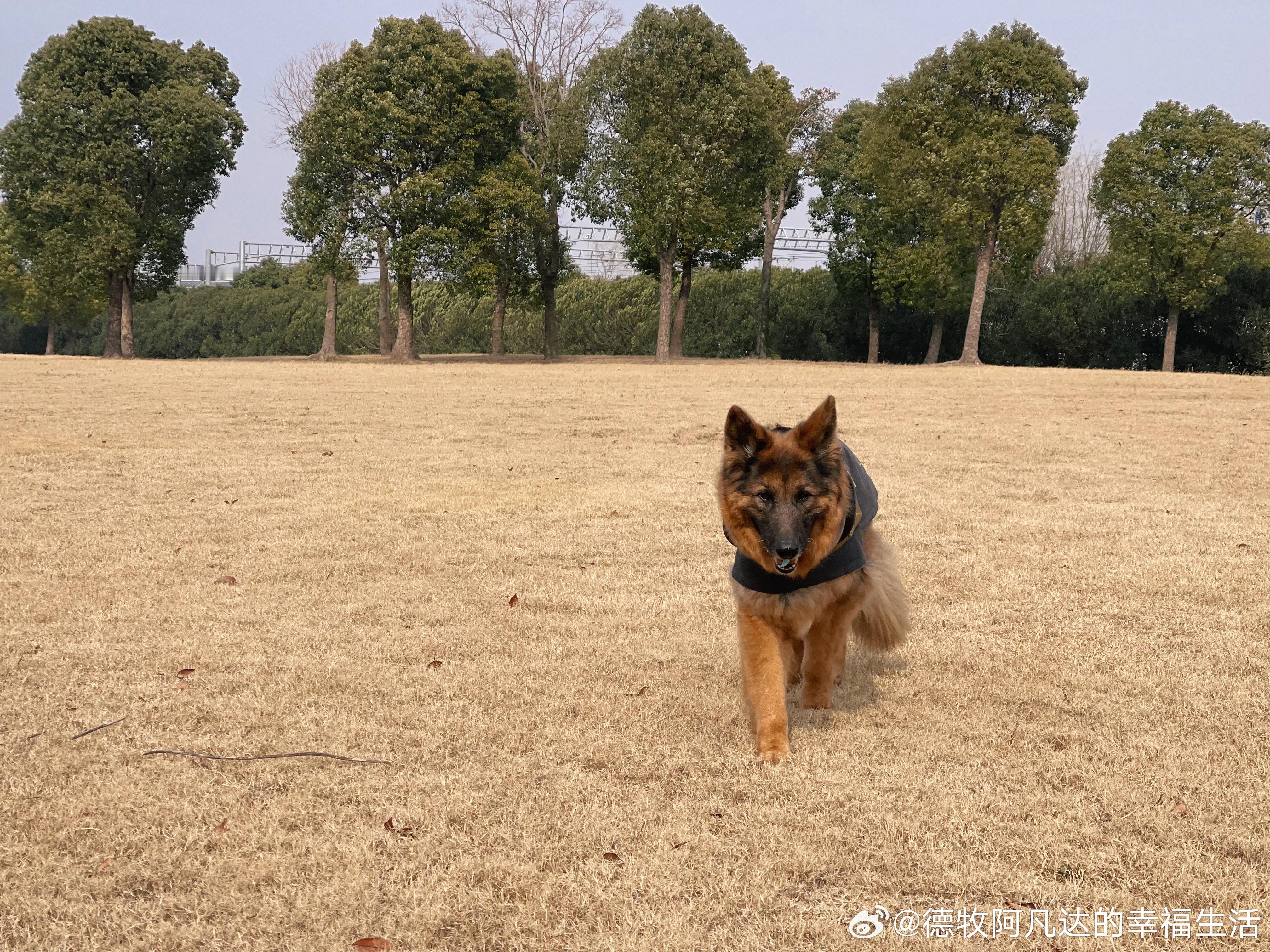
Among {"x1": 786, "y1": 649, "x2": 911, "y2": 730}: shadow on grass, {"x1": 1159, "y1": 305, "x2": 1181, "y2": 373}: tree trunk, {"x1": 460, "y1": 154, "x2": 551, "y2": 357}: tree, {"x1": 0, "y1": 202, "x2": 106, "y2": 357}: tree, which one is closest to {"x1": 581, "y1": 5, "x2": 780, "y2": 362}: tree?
{"x1": 460, "y1": 154, "x2": 551, "y2": 357}: tree

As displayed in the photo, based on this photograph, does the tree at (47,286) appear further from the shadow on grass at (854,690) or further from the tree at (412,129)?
the shadow on grass at (854,690)

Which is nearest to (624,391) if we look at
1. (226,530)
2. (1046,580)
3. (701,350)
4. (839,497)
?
(226,530)

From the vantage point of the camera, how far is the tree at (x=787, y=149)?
46688 millimetres

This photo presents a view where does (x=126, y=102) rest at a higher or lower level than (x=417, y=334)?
higher

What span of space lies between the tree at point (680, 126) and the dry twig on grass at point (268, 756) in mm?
35715

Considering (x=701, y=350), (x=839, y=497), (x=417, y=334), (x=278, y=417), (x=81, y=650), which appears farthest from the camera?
(x=417, y=334)

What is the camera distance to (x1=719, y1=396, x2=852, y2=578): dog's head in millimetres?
4133

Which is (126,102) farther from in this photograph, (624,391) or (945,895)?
(945,895)

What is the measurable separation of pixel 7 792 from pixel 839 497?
3.30 metres

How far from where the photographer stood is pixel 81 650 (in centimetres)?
540

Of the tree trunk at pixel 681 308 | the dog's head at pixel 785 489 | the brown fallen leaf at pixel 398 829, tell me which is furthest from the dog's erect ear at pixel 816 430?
the tree trunk at pixel 681 308

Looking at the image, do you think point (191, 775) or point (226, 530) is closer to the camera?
point (191, 775)

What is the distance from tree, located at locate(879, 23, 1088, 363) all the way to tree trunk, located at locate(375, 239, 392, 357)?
19557mm

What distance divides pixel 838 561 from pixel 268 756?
243 centimetres
